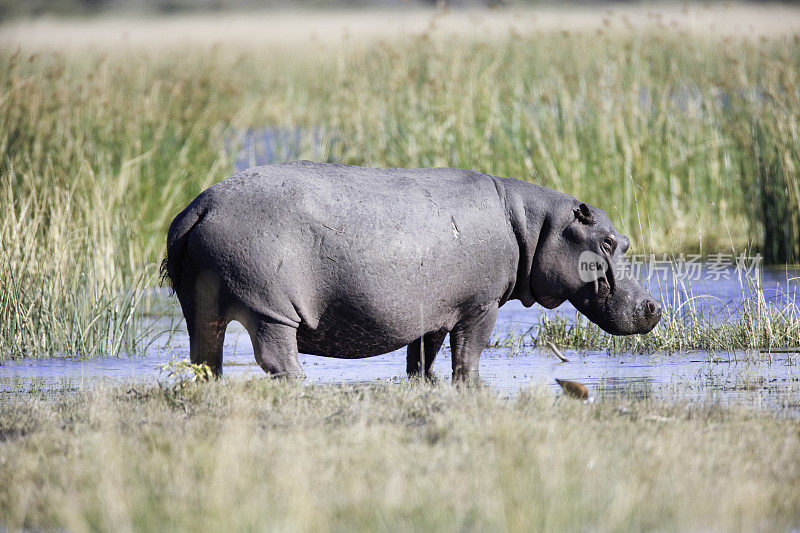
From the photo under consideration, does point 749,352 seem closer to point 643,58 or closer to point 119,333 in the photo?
point 119,333

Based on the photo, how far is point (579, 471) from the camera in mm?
3818

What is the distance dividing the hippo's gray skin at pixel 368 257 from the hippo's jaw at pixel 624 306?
0.12ft

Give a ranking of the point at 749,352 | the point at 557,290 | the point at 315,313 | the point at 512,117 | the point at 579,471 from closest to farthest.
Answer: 1. the point at 579,471
2. the point at 315,313
3. the point at 557,290
4. the point at 749,352
5. the point at 512,117

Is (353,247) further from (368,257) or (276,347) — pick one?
(276,347)

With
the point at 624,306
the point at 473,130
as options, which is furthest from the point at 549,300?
the point at 473,130

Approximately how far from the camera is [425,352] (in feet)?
20.6

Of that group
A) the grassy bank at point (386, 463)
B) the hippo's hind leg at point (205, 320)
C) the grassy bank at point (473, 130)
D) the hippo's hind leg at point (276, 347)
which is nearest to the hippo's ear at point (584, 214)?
the grassy bank at point (386, 463)

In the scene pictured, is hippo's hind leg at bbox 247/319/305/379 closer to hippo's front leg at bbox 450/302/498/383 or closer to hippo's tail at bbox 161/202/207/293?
hippo's tail at bbox 161/202/207/293

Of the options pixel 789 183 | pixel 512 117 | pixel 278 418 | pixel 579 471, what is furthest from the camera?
pixel 512 117

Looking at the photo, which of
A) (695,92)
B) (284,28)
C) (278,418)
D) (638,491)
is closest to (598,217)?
(278,418)

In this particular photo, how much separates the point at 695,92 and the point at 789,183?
7.68 feet

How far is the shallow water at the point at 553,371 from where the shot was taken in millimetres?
5809

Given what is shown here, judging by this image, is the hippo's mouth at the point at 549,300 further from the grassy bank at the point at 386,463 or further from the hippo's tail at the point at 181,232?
the hippo's tail at the point at 181,232

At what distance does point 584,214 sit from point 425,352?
1174 mm
